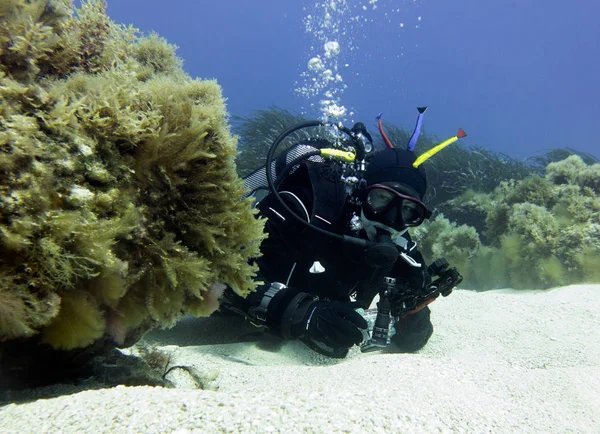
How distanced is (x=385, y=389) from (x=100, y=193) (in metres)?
1.64

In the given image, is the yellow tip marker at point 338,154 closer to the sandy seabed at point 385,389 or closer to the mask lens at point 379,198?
the mask lens at point 379,198

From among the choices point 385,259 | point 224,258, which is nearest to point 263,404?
point 224,258

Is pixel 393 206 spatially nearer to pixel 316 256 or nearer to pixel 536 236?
pixel 316 256

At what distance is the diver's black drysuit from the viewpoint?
3445 millimetres

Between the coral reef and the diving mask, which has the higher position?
the coral reef

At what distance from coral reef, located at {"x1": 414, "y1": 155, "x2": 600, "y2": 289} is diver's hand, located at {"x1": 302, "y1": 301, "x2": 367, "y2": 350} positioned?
414 cm

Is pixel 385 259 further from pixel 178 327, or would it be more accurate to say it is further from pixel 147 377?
pixel 178 327

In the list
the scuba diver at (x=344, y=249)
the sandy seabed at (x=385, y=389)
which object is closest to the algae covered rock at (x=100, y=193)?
the sandy seabed at (x=385, y=389)

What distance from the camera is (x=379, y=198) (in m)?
3.41

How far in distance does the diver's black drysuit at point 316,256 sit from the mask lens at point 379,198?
0.21 metres

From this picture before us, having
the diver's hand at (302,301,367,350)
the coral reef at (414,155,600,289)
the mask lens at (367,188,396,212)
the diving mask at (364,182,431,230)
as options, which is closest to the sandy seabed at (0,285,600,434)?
the diver's hand at (302,301,367,350)

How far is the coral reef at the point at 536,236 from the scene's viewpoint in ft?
18.2

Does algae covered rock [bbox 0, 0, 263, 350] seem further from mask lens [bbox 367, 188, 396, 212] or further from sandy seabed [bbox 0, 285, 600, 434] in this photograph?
mask lens [bbox 367, 188, 396, 212]

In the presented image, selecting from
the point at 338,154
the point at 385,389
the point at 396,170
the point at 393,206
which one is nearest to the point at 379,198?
the point at 393,206
